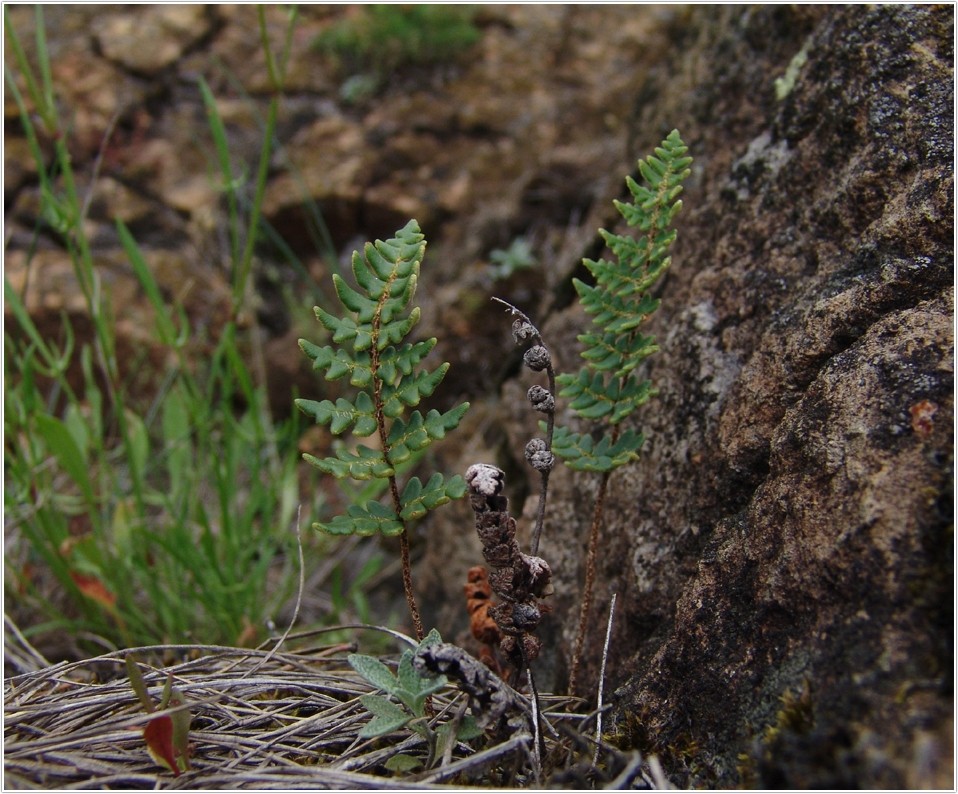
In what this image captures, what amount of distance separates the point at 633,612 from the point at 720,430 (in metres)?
0.40

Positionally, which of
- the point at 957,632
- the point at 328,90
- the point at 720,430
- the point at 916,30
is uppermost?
the point at 328,90

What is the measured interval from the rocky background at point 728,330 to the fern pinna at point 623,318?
229 millimetres

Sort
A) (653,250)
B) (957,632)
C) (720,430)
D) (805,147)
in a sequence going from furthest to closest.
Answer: (805,147) → (720,430) → (653,250) → (957,632)

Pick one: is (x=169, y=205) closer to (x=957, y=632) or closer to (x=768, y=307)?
(x=768, y=307)

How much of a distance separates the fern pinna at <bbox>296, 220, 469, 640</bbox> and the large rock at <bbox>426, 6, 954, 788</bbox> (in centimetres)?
51

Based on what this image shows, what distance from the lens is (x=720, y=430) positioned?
1533 millimetres

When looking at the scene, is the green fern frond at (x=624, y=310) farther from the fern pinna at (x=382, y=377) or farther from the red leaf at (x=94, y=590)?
the red leaf at (x=94, y=590)

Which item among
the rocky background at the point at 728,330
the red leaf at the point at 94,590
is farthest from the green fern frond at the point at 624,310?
the red leaf at the point at 94,590

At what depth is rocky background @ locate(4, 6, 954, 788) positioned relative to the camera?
1066 millimetres

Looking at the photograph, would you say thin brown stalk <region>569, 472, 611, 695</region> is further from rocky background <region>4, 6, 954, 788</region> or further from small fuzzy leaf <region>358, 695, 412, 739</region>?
small fuzzy leaf <region>358, 695, 412, 739</region>

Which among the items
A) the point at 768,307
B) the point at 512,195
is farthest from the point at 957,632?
the point at 512,195

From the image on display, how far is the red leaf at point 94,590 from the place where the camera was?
7.37ft

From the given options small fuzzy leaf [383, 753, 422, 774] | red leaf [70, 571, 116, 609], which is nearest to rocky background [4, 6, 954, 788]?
small fuzzy leaf [383, 753, 422, 774]

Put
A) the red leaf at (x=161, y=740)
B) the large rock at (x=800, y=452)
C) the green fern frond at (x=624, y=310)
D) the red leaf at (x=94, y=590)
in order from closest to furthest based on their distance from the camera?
1. the large rock at (x=800, y=452)
2. the red leaf at (x=161, y=740)
3. the green fern frond at (x=624, y=310)
4. the red leaf at (x=94, y=590)
